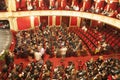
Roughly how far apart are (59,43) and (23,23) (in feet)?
21.2

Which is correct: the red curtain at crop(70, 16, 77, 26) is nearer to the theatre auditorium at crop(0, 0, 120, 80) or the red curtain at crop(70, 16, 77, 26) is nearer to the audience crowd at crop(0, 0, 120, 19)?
the theatre auditorium at crop(0, 0, 120, 80)

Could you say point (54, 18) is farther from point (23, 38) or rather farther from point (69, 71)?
point (69, 71)

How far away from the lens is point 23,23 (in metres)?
19.3

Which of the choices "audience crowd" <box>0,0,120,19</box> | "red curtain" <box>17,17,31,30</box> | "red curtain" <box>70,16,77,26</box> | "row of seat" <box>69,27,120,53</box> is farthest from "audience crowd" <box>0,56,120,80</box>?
"red curtain" <box>70,16,77,26</box>

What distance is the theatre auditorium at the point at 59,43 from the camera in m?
10.4

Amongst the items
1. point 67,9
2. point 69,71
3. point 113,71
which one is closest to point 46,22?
point 67,9

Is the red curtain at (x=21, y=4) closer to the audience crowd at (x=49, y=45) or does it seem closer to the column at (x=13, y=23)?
the column at (x=13, y=23)

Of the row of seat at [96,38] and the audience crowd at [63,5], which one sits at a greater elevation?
the audience crowd at [63,5]

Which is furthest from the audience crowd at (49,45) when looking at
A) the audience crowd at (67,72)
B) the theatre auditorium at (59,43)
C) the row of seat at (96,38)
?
the audience crowd at (67,72)

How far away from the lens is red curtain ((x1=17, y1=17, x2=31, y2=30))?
62.1 feet

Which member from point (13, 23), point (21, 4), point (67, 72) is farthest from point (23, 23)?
point (67, 72)

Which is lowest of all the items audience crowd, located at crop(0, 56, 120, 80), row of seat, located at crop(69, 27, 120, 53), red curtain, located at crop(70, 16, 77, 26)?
audience crowd, located at crop(0, 56, 120, 80)

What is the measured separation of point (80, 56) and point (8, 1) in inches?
329

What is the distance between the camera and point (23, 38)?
597 inches
